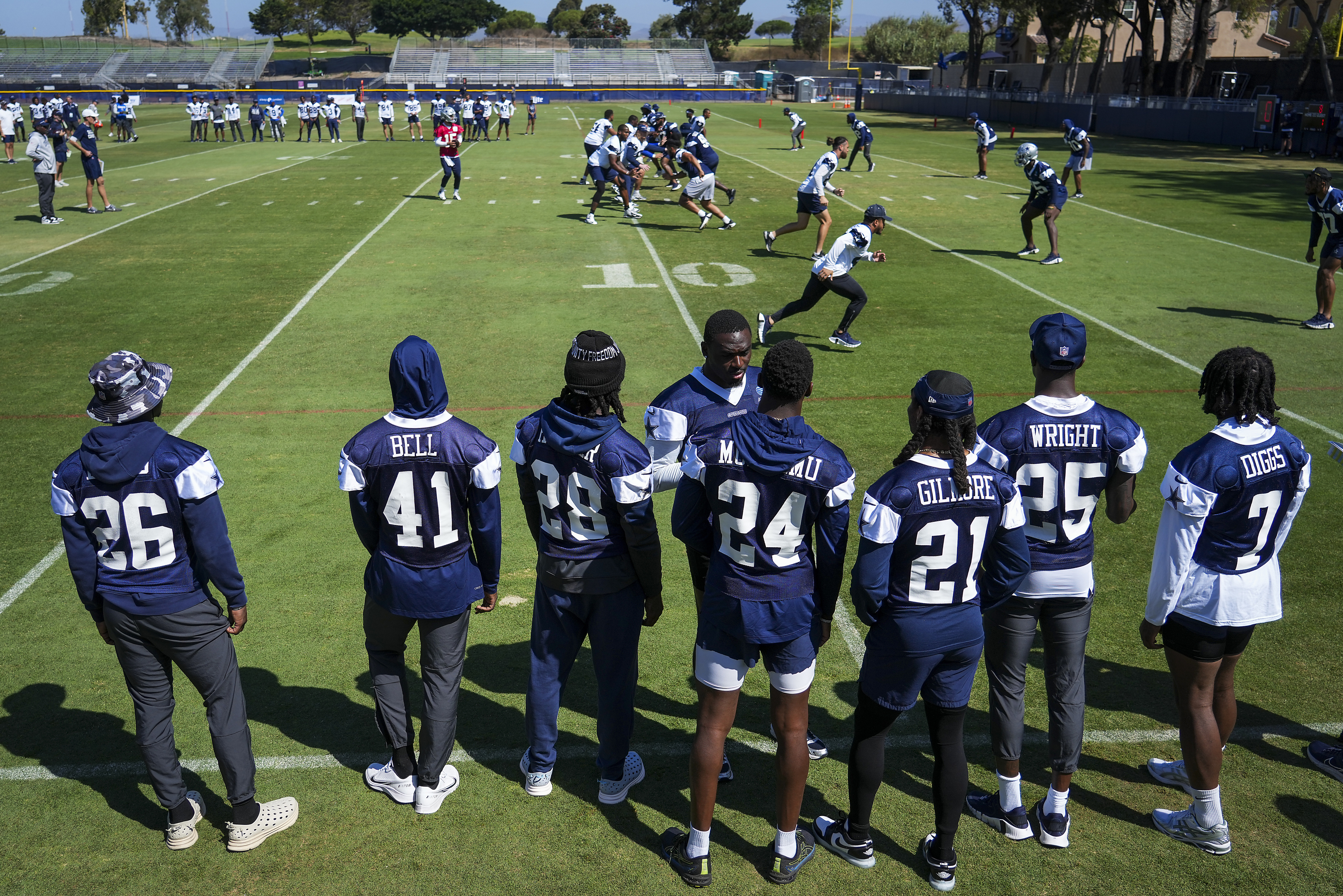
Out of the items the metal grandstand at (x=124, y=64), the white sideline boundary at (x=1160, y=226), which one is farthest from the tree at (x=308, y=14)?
the white sideline boundary at (x=1160, y=226)

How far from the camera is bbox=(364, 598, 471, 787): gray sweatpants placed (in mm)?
4340

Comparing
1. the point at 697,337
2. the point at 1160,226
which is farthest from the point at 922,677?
the point at 1160,226

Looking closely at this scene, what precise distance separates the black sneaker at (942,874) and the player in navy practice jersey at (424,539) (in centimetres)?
220

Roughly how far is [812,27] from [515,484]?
148 meters

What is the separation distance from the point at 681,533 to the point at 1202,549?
2229mm

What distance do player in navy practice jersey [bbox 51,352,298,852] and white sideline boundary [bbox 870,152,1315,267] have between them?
54.7 feet

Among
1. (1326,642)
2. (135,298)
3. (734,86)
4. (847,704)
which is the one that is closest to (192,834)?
(847,704)

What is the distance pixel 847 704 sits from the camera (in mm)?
5477

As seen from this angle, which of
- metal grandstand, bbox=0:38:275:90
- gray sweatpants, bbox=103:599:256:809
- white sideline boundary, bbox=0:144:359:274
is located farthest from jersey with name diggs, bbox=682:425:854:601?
metal grandstand, bbox=0:38:275:90

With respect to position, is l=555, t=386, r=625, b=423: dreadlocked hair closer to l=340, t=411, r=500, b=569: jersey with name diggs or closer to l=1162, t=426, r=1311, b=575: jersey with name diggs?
l=340, t=411, r=500, b=569: jersey with name diggs

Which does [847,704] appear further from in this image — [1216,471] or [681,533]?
[1216,471]

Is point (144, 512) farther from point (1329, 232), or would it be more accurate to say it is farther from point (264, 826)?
point (1329, 232)

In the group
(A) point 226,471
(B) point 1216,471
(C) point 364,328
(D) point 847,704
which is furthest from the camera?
(C) point 364,328

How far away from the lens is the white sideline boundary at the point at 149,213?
56.5 feet
